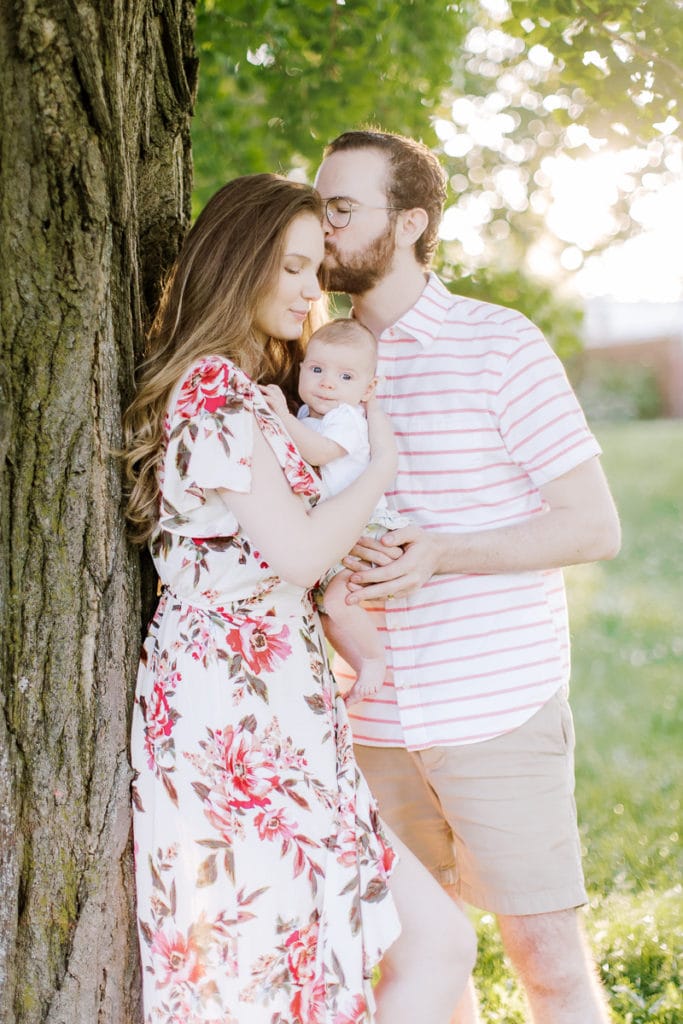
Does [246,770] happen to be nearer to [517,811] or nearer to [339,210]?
[517,811]

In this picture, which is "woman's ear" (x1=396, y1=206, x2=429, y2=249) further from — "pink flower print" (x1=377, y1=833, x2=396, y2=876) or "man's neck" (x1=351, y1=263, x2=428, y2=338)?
"pink flower print" (x1=377, y1=833, x2=396, y2=876)

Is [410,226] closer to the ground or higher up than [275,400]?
higher up

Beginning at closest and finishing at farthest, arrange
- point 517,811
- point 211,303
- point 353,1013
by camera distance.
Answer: point 353,1013 → point 211,303 → point 517,811

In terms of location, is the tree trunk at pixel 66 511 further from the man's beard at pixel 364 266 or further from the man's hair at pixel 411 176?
the man's hair at pixel 411 176

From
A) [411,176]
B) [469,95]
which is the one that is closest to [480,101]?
[469,95]

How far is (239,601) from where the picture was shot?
2295mm

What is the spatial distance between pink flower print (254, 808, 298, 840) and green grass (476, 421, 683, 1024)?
4.76 ft

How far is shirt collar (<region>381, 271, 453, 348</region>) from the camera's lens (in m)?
2.71

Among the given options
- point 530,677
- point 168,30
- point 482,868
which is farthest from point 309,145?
point 482,868

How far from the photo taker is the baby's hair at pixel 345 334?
2652 mm

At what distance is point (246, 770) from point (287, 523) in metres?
0.50

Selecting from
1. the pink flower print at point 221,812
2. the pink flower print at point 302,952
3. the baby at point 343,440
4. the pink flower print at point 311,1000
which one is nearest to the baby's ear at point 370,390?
the baby at point 343,440

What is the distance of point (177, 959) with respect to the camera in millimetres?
2180

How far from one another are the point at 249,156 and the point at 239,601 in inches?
115
